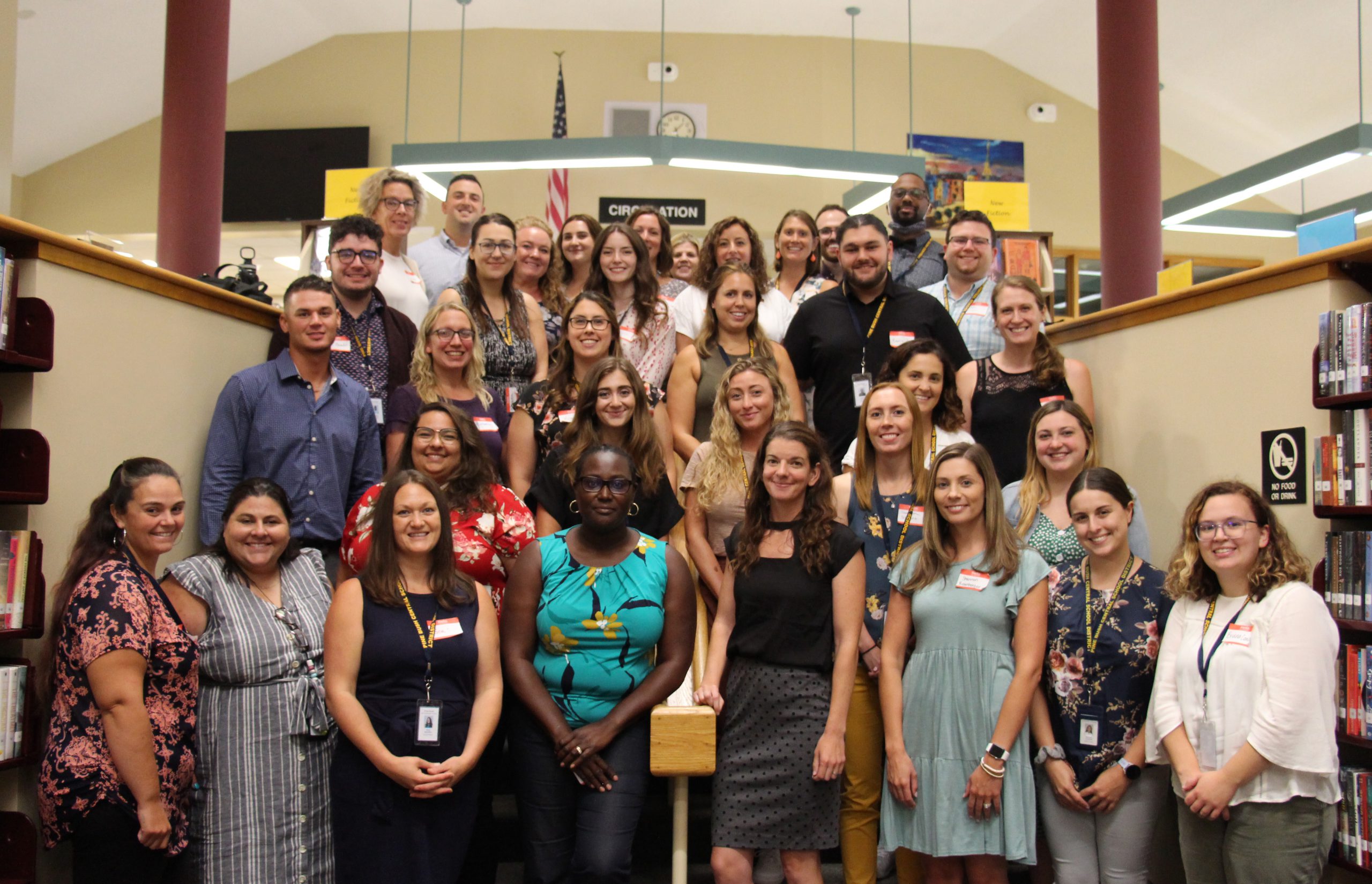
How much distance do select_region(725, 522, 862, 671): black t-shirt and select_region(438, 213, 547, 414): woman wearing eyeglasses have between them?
148 centimetres

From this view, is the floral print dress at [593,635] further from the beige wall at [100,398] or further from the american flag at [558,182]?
the american flag at [558,182]

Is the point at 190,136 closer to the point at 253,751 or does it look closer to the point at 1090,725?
the point at 253,751

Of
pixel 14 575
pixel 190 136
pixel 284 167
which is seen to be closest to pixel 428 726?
pixel 14 575

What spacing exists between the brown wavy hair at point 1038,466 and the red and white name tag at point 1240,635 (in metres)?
0.70

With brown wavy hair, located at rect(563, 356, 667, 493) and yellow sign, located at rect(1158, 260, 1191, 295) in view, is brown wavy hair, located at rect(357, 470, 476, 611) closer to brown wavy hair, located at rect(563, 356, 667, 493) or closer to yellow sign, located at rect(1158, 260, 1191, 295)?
brown wavy hair, located at rect(563, 356, 667, 493)

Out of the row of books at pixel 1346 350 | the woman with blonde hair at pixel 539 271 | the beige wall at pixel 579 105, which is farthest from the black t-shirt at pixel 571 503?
the beige wall at pixel 579 105

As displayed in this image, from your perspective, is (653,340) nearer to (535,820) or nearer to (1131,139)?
(535,820)

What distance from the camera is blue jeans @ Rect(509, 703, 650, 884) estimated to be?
8.48ft

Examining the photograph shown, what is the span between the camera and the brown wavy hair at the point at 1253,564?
2.56 meters

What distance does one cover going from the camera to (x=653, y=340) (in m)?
4.18

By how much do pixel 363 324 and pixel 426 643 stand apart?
1.62 meters

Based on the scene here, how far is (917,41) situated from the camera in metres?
10.0

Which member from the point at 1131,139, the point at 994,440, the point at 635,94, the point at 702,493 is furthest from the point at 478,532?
the point at 635,94

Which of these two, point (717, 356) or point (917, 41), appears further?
point (917, 41)
